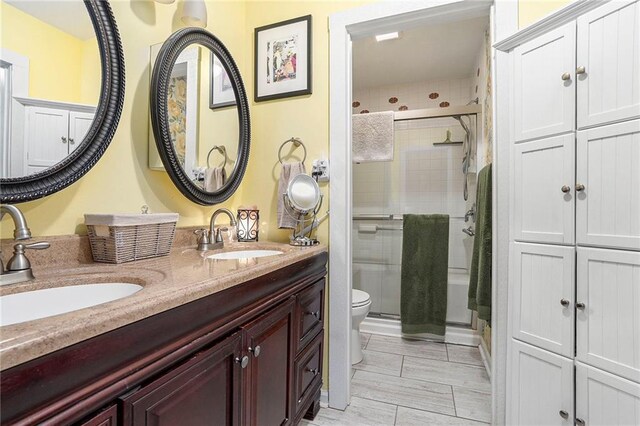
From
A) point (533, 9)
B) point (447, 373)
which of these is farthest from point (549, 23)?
point (447, 373)

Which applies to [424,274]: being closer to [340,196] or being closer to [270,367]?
[340,196]

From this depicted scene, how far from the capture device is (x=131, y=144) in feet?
3.86

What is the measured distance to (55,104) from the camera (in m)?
0.91

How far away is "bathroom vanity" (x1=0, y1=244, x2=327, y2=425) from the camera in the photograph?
0.43 m

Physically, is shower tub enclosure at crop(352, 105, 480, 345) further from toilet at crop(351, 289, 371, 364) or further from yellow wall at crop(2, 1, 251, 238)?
yellow wall at crop(2, 1, 251, 238)

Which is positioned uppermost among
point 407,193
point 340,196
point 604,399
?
point 407,193

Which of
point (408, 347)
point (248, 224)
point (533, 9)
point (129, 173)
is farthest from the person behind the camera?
point (408, 347)

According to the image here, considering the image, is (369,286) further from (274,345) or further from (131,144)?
(131,144)

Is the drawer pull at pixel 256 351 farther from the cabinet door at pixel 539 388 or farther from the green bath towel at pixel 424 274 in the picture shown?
the green bath towel at pixel 424 274

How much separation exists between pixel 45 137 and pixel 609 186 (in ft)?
6.12

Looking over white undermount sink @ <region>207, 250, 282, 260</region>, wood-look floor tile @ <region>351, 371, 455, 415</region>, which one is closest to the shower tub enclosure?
wood-look floor tile @ <region>351, 371, 455, 415</region>

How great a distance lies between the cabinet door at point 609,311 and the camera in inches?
38.6

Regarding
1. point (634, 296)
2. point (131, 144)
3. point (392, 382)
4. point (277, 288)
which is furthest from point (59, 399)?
point (392, 382)

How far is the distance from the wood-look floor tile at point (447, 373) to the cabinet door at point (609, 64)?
1.58 meters
